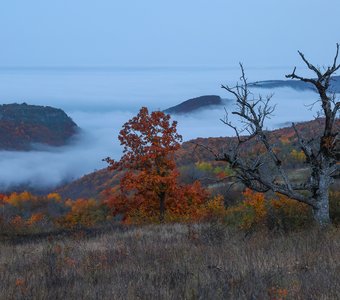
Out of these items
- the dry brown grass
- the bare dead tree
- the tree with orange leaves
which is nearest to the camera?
the dry brown grass

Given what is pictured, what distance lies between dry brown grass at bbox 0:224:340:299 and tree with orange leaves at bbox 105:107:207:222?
2064 centimetres

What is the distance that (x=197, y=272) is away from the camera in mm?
7457

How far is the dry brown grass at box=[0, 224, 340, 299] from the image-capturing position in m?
6.30

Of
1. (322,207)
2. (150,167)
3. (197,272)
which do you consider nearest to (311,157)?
(322,207)

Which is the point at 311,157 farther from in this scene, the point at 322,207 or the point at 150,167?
the point at 150,167

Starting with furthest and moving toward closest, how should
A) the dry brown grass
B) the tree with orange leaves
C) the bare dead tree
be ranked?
the tree with orange leaves
the bare dead tree
the dry brown grass

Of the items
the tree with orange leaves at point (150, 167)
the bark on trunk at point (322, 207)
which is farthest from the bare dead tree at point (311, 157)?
the tree with orange leaves at point (150, 167)

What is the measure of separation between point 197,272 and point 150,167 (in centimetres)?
2567

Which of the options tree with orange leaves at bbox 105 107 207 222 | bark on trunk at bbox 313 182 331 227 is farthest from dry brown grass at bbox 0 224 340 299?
tree with orange leaves at bbox 105 107 207 222

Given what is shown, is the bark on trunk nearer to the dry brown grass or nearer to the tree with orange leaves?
the dry brown grass

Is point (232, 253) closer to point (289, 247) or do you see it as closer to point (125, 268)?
point (289, 247)

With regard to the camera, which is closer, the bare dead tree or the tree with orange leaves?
the bare dead tree

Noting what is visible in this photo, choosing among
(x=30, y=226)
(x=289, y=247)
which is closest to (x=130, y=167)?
(x=30, y=226)

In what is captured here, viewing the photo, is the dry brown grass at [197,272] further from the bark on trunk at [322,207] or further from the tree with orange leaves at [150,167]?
the tree with orange leaves at [150,167]
